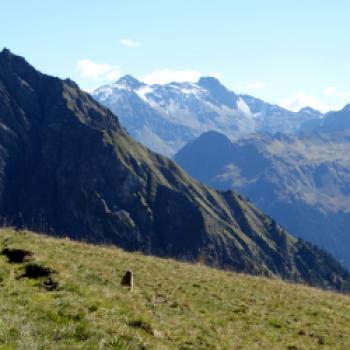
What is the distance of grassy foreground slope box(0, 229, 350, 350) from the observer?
18.2 meters

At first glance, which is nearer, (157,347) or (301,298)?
(157,347)

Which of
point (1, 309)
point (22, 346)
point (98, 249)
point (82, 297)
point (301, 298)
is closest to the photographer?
point (22, 346)

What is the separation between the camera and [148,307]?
26172 millimetres

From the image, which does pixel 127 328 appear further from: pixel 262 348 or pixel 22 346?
pixel 262 348

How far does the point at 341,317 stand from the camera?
31.4 meters

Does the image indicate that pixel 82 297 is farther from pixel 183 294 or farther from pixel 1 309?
pixel 183 294

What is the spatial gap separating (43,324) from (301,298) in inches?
857

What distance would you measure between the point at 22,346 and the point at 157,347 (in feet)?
15.1

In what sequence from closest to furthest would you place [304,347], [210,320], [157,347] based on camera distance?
[157,347] < [304,347] < [210,320]

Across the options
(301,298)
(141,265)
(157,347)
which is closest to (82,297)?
(157,347)

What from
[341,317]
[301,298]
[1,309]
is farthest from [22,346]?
[301,298]

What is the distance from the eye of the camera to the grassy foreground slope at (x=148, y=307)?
59.6 feet

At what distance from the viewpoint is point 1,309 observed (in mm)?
19297

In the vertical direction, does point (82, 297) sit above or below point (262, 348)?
above
